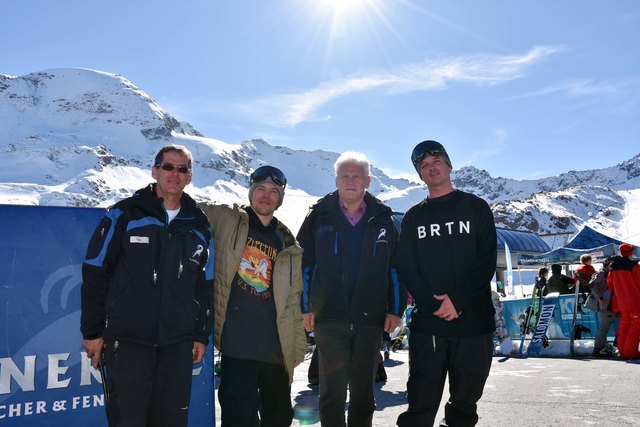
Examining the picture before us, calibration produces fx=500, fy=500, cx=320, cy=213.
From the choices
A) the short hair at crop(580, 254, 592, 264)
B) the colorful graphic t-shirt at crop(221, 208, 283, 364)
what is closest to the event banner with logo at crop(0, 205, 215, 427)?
the colorful graphic t-shirt at crop(221, 208, 283, 364)

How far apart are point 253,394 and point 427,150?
203 cm

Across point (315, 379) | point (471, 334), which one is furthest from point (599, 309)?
point (471, 334)

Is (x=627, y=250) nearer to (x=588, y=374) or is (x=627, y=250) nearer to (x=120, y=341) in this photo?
(x=588, y=374)

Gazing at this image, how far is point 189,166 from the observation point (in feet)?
10.7

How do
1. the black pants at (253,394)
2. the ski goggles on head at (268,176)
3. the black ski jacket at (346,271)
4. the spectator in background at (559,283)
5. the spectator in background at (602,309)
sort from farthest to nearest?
the spectator in background at (559,283), the spectator in background at (602,309), the ski goggles on head at (268,176), the black ski jacket at (346,271), the black pants at (253,394)

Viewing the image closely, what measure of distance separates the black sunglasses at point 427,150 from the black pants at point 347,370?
1.22m

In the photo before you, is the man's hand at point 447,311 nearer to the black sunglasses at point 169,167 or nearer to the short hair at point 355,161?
the short hair at point 355,161

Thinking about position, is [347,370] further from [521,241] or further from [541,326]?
[521,241]

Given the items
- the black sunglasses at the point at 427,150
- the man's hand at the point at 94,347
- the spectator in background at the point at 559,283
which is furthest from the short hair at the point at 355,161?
the spectator in background at the point at 559,283

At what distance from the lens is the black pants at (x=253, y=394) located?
3.23 meters

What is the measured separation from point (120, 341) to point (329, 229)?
1.56 metres

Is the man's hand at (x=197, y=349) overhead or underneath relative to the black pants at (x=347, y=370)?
overhead

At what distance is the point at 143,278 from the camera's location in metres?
2.82

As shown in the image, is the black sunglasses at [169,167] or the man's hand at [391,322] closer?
the black sunglasses at [169,167]
